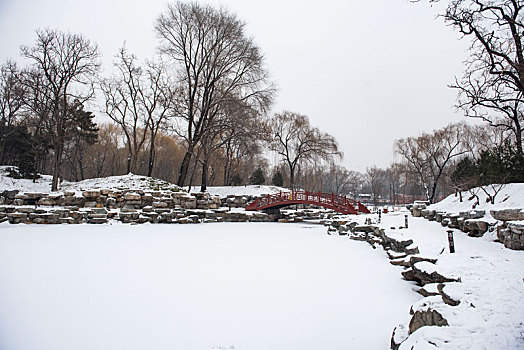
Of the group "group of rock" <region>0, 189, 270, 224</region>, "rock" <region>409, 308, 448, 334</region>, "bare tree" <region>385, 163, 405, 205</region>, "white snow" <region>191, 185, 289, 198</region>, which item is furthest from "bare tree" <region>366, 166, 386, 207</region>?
"rock" <region>409, 308, 448, 334</region>


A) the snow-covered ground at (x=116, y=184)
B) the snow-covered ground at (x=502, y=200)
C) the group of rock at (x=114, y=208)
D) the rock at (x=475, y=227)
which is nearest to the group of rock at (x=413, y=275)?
the rock at (x=475, y=227)

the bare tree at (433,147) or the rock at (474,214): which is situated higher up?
the bare tree at (433,147)

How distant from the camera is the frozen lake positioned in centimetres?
350

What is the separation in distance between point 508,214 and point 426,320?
5.85 m

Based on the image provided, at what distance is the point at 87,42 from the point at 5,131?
12.3m

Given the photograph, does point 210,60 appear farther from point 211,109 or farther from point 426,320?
point 426,320

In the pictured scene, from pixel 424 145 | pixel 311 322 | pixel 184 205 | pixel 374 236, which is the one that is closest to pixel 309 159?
pixel 424 145

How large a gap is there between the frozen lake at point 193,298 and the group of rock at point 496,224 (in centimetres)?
245

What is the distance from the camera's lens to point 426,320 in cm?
296

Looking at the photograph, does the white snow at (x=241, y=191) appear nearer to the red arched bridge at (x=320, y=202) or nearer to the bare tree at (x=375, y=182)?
the red arched bridge at (x=320, y=202)

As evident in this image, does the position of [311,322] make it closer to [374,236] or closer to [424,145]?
[374,236]

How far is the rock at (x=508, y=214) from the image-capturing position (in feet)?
22.0

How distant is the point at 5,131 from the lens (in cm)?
2364

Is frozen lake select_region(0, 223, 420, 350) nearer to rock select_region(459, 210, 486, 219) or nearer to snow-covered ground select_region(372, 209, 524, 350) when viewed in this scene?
snow-covered ground select_region(372, 209, 524, 350)
